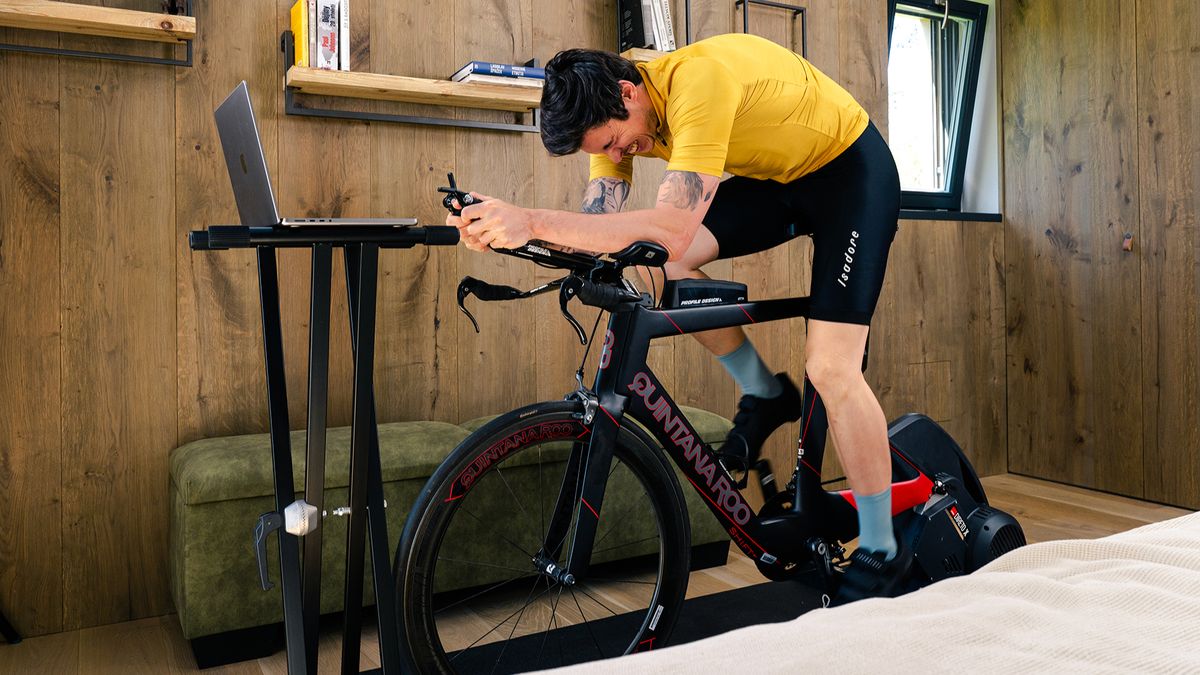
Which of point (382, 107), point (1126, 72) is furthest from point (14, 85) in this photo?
point (1126, 72)

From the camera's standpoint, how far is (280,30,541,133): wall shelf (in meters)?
2.36

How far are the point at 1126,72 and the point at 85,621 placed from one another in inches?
153

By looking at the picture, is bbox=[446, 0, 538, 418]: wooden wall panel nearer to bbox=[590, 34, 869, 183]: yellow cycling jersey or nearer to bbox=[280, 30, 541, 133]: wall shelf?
bbox=[280, 30, 541, 133]: wall shelf

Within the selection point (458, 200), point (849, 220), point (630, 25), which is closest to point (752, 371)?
point (849, 220)

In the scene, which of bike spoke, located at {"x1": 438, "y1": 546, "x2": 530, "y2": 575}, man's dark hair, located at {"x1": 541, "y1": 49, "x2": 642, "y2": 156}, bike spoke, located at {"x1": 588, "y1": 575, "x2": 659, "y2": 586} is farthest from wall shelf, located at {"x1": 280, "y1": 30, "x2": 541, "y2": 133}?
bike spoke, located at {"x1": 588, "y1": 575, "x2": 659, "y2": 586}

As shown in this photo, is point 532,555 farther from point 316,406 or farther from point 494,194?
point 494,194

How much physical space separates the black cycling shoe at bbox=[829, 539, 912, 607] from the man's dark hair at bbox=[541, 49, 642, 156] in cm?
110

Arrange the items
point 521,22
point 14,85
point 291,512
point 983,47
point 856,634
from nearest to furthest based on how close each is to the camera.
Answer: point 856,634
point 291,512
point 14,85
point 521,22
point 983,47

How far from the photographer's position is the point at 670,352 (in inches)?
121

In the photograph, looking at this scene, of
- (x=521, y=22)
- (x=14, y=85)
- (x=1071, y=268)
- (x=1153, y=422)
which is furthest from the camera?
(x=1071, y=268)

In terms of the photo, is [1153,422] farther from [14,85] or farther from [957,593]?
[14,85]

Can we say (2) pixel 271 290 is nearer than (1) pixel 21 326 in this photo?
Yes

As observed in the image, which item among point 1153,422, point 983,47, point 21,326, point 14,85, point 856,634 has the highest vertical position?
point 983,47

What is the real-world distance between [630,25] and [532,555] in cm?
169
